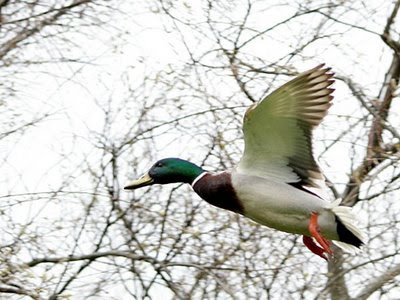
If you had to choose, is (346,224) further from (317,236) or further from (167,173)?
(167,173)

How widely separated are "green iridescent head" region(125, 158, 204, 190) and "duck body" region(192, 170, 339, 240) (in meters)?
0.37

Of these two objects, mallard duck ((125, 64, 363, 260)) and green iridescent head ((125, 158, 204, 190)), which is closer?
mallard duck ((125, 64, 363, 260))

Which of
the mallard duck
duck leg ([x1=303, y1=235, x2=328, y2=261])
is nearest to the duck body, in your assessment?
the mallard duck

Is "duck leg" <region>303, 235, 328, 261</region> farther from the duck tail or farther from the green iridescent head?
the green iridescent head

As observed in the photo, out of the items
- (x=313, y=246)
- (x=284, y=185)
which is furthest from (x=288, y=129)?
(x=313, y=246)

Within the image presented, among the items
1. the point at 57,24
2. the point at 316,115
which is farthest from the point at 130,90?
the point at 316,115

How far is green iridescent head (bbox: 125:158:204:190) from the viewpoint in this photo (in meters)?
7.19

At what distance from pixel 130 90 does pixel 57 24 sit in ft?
1.93

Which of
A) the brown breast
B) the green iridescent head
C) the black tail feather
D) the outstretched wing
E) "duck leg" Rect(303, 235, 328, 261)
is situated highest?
the green iridescent head

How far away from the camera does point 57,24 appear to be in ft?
25.9

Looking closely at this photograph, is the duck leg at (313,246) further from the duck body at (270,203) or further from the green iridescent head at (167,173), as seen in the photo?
the green iridescent head at (167,173)

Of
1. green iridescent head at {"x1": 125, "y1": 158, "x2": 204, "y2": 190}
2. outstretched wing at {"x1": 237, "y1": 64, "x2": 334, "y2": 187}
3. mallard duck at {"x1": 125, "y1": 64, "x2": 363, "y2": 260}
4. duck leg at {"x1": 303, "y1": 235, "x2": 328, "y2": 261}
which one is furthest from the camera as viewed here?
green iridescent head at {"x1": 125, "y1": 158, "x2": 204, "y2": 190}

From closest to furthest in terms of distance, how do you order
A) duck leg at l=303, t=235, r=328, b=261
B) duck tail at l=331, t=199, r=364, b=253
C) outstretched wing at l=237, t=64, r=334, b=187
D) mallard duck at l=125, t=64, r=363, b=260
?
outstretched wing at l=237, t=64, r=334, b=187
mallard duck at l=125, t=64, r=363, b=260
duck tail at l=331, t=199, r=364, b=253
duck leg at l=303, t=235, r=328, b=261

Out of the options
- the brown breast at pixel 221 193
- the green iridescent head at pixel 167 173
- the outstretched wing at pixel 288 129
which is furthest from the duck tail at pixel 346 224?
the green iridescent head at pixel 167 173
